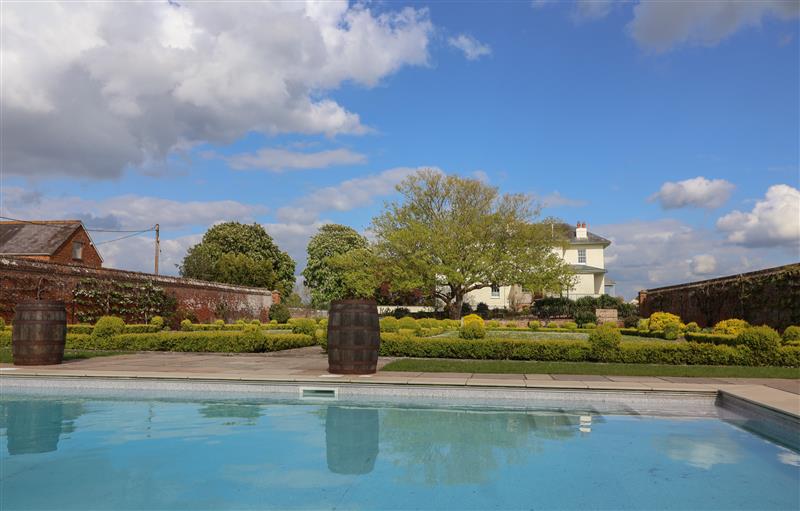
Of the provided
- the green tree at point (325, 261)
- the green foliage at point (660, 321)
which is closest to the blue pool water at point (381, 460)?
the green foliage at point (660, 321)

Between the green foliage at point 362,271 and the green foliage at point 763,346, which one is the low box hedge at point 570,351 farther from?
the green foliage at point 362,271

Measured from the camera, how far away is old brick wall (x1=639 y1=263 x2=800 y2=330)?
21.5 meters

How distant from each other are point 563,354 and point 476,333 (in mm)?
2867

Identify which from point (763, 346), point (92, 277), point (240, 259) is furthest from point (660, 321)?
point (240, 259)

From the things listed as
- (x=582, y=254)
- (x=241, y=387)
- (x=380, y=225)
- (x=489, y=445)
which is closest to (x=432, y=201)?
(x=380, y=225)

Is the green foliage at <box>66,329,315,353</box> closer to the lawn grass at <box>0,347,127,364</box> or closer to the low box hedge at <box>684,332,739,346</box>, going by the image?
the lawn grass at <box>0,347,127,364</box>

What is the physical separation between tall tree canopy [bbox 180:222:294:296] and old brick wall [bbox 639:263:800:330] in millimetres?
32250

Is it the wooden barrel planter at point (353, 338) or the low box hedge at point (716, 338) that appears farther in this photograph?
the low box hedge at point (716, 338)

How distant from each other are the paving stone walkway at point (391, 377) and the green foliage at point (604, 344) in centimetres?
262

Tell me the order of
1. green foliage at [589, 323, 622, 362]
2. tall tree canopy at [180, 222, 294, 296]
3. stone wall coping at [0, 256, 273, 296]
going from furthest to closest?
1. tall tree canopy at [180, 222, 294, 296]
2. stone wall coping at [0, 256, 273, 296]
3. green foliage at [589, 323, 622, 362]

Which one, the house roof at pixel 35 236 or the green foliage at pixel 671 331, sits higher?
the house roof at pixel 35 236

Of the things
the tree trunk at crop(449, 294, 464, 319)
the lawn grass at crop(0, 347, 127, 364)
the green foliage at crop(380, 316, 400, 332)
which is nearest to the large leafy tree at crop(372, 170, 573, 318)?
the tree trunk at crop(449, 294, 464, 319)

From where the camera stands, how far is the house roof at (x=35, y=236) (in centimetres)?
3216

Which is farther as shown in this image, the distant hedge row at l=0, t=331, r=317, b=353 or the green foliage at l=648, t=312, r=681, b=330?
the green foliage at l=648, t=312, r=681, b=330
